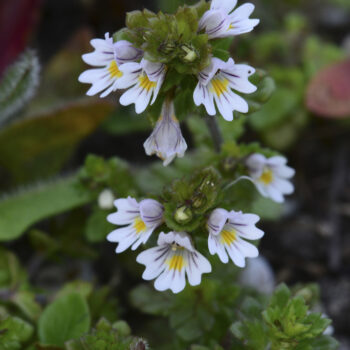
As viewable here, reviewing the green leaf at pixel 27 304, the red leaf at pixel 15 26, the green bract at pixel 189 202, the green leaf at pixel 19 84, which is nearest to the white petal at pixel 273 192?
the green bract at pixel 189 202

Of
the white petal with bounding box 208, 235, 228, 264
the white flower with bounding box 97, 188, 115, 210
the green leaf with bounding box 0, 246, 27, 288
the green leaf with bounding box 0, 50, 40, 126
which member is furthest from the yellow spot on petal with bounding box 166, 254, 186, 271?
the green leaf with bounding box 0, 50, 40, 126

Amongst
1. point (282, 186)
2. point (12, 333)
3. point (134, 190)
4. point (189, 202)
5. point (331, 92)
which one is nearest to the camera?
point (189, 202)

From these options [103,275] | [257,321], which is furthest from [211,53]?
[103,275]

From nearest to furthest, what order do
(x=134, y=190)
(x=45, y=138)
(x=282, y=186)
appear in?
(x=282, y=186), (x=134, y=190), (x=45, y=138)

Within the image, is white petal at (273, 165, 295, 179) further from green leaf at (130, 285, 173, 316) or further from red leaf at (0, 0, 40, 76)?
red leaf at (0, 0, 40, 76)

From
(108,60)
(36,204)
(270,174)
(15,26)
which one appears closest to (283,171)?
(270,174)

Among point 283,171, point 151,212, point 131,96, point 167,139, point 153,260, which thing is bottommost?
point 283,171

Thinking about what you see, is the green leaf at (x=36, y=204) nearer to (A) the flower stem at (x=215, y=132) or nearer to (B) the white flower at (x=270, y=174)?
(A) the flower stem at (x=215, y=132)

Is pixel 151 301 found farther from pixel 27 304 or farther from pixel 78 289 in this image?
pixel 27 304
